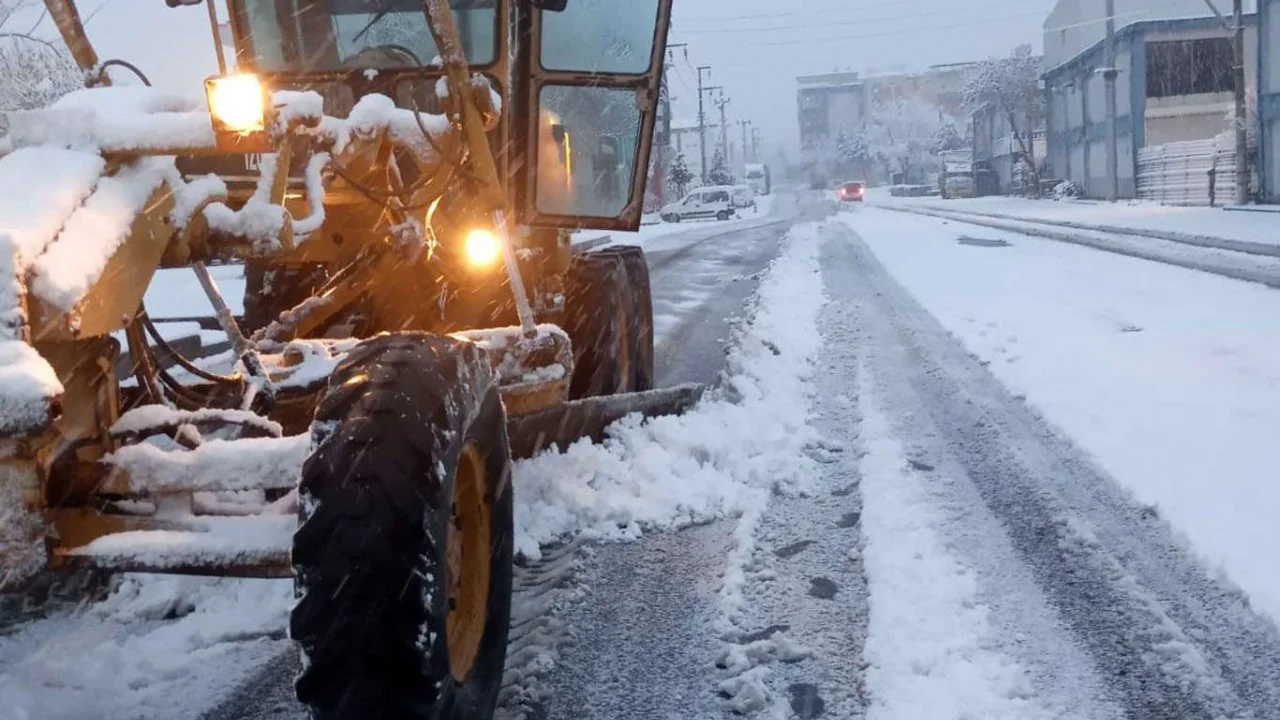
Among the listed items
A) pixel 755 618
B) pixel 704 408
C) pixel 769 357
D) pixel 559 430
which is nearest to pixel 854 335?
pixel 769 357

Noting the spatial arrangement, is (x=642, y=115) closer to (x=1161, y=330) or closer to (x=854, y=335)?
(x=854, y=335)

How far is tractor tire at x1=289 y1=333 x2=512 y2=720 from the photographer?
2.46 meters

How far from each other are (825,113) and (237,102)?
14465 centimetres

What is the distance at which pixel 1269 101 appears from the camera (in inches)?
1425

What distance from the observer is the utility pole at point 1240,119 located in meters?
33.9

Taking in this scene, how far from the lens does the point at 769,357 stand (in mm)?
9086

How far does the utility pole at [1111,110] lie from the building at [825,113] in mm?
Result: 90238

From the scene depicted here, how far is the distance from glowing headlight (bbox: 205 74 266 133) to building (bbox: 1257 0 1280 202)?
38040mm

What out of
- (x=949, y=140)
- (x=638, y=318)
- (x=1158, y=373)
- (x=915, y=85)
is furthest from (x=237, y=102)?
(x=915, y=85)

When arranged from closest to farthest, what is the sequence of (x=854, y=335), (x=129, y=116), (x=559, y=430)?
(x=129, y=116)
(x=559, y=430)
(x=854, y=335)

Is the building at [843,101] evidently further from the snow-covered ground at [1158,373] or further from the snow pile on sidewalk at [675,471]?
the snow pile on sidewalk at [675,471]

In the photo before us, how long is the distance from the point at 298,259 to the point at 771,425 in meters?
3.10

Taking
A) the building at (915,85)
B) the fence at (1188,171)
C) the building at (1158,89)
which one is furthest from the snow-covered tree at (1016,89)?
the building at (915,85)

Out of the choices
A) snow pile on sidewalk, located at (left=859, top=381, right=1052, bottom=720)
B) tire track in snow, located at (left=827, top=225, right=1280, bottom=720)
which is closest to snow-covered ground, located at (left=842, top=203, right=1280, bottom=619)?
tire track in snow, located at (left=827, top=225, right=1280, bottom=720)
